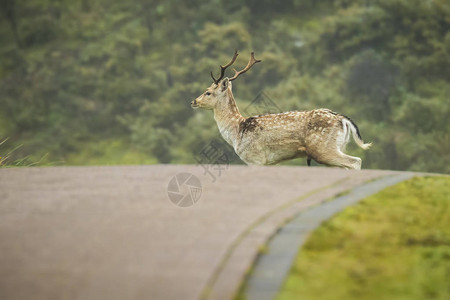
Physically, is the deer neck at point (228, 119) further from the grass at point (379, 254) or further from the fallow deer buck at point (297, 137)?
the grass at point (379, 254)

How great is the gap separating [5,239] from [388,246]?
2639 mm

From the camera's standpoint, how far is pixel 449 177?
720 cm

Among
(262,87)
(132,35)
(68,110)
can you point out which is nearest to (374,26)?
(262,87)

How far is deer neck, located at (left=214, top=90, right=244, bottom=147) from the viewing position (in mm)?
9078

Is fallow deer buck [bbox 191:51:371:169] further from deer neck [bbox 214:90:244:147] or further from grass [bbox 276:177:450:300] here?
grass [bbox 276:177:450:300]

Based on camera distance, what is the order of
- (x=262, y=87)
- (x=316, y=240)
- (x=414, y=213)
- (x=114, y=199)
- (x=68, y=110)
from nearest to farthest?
(x=316, y=240), (x=414, y=213), (x=114, y=199), (x=262, y=87), (x=68, y=110)

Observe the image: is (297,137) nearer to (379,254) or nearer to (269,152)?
(269,152)

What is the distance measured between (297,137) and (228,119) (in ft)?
4.15

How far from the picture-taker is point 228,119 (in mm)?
9211

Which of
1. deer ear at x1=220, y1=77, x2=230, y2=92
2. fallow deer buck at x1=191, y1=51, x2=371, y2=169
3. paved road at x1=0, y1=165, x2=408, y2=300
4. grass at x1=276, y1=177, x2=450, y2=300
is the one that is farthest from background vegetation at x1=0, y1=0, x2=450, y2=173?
grass at x1=276, y1=177, x2=450, y2=300

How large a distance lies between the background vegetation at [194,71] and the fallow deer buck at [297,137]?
14.0m

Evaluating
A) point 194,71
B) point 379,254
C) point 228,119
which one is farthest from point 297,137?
point 194,71

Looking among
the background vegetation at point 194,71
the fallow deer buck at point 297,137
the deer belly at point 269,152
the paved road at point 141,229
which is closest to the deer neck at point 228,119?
the fallow deer buck at point 297,137

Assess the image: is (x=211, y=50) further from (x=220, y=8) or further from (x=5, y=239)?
(x=5, y=239)
